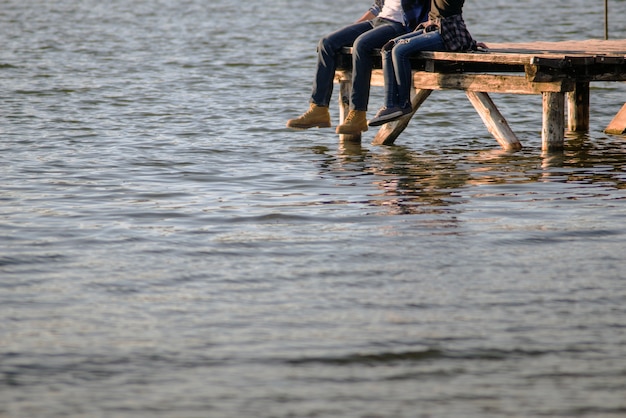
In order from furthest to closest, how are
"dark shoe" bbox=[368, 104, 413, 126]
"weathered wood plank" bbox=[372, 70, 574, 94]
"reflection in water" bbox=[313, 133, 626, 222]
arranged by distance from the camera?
1. "dark shoe" bbox=[368, 104, 413, 126]
2. "weathered wood plank" bbox=[372, 70, 574, 94]
3. "reflection in water" bbox=[313, 133, 626, 222]

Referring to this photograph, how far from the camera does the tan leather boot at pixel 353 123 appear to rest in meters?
10.9

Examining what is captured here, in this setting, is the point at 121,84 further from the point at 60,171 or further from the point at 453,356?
the point at 453,356

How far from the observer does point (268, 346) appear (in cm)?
505

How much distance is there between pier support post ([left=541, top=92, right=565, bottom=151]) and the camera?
1012cm

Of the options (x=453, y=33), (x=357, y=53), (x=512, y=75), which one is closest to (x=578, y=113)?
(x=512, y=75)

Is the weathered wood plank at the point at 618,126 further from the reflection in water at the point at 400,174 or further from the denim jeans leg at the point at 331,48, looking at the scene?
the denim jeans leg at the point at 331,48

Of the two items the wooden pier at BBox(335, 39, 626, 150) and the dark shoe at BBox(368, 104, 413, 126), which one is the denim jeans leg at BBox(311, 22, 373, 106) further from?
the dark shoe at BBox(368, 104, 413, 126)

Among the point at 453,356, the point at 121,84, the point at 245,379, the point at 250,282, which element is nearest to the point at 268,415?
the point at 245,379

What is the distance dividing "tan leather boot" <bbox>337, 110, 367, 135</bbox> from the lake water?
26 centimetres

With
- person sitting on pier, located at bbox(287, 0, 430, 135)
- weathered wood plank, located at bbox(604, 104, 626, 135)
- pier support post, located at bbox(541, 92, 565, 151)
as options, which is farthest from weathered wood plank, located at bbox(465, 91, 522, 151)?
weathered wood plank, located at bbox(604, 104, 626, 135)

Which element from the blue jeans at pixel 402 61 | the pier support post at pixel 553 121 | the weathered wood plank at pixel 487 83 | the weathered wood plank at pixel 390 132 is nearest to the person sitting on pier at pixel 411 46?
the blue jeans at pixel 402 61

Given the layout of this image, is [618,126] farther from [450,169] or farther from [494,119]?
[450,169]

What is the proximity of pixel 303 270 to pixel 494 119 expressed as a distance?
493 cm

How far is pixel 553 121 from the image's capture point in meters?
10.4
